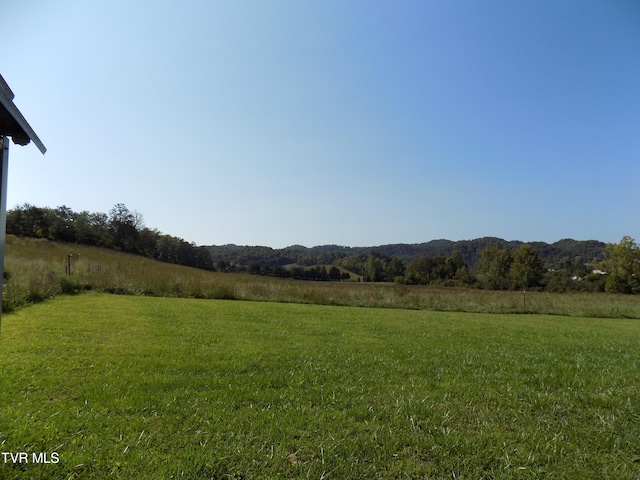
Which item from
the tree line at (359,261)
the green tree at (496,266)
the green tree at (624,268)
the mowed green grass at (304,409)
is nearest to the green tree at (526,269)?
the tree line at (359,261)

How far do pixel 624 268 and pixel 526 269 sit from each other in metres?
14.3

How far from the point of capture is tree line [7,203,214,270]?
4203 centimetres

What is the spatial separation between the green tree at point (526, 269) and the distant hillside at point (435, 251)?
887 centimetres

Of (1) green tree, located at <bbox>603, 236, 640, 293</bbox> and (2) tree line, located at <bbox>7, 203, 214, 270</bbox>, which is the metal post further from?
(1) green tree, located at <bbox>603, 236, 640, 293</bbox>

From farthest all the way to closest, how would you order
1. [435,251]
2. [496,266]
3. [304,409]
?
[435,251]
[496,266]
[304,409]

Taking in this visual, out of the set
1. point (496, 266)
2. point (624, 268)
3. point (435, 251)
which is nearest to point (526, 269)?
point (496, 266)

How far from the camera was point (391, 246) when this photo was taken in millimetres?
125938

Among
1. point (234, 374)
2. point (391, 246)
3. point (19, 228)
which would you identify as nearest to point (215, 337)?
point (234, 374)

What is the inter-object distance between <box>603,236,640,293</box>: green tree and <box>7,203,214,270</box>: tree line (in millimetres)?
66390

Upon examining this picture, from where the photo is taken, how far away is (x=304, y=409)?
3494mm

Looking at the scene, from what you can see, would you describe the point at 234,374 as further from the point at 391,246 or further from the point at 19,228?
the point at 391,246

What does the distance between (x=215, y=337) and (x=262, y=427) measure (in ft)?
13.7

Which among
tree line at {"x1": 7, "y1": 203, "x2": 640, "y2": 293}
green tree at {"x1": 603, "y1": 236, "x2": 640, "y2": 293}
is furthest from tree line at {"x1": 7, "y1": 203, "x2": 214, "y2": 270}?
green tree at {"x1": 603, "y1": 236, "x2": 640, "y2": 293}

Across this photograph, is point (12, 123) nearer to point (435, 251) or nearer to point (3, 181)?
point (3, 181)
